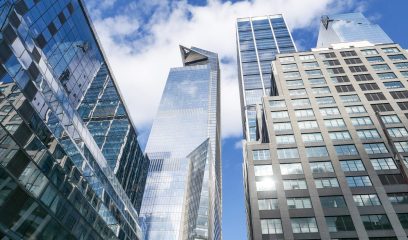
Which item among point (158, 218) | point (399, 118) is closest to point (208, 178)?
point (158, 218)

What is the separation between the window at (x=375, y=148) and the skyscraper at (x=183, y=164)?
72.5 metres

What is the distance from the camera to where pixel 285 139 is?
50188mm

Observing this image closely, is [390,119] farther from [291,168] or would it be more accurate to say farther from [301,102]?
[291,168]

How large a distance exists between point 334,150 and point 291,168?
758 centimetres

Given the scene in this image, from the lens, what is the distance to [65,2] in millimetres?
42438

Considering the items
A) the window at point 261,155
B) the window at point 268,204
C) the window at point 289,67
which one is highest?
the window at point 289,67

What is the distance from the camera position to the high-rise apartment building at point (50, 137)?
20.6 meters

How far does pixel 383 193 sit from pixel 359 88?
2330 cm

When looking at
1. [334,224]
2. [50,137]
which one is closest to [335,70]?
[334,224]

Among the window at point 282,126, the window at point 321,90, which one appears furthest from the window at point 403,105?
the window at point 282,126

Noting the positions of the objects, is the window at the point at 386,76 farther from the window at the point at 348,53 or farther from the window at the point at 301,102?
the window at the point at 301,102

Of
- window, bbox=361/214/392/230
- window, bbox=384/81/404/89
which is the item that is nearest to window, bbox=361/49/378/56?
window, bbox=384/81/404/89

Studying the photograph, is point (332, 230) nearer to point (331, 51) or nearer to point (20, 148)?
point (20, 148)

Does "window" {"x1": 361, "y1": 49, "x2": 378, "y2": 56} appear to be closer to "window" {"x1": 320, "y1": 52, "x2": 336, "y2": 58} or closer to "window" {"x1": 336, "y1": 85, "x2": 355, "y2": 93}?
"window" {"x1": 320, "y1": 52, "x2": 336, "y2": 58}
